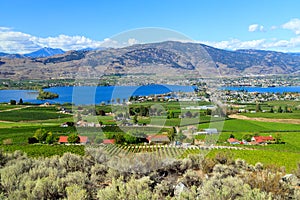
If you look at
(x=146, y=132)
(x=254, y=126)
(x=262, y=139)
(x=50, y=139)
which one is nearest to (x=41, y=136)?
(x=50, y=139)

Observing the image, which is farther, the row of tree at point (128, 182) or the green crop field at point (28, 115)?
the green crop field at point (28, 115)

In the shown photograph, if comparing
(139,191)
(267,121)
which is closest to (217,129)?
(139,191)

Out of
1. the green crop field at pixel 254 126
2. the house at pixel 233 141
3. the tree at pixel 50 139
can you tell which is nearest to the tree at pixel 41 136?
the tree at pixel 50 139

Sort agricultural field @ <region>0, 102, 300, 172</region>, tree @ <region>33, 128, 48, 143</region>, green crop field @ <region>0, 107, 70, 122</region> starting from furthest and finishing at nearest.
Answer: green crop field @ <region>0, 107, 70, 122</region> < tree @ <region>33, 128, 48, 143</region> < agricultural field @ <region>0, 102, 300, 172</region>

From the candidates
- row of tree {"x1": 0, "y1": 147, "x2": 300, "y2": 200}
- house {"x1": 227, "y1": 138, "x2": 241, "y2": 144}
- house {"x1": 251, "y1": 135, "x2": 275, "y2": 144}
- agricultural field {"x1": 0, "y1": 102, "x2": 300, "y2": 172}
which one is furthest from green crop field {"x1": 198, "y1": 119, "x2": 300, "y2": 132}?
row of tree {"x1": 0, "y1": 147, "x2": 300, "y2": 200}

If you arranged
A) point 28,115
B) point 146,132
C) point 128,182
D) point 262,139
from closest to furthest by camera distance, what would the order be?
point 128,182 → point 146,132 → point 262,139 → point 28,115

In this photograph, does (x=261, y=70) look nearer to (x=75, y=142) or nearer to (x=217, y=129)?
(x=75, y=142)

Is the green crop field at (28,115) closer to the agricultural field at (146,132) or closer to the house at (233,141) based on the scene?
the agricultural field at (146,132)

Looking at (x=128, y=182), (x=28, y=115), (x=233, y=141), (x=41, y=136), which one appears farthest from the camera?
(x=28, y=115)

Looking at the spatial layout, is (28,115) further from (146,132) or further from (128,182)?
(128,182)

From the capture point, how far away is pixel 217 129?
9.26m

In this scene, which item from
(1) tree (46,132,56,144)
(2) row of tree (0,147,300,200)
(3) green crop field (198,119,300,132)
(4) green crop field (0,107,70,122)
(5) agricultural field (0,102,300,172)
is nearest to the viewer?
(2) row of tree (0,147,300,200)

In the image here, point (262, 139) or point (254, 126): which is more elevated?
point (262, 139)

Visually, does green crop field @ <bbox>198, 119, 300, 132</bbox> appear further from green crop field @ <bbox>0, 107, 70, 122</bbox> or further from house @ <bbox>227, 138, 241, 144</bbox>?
green crop field @ <bbox>0, 107, 70, 122</bbox>
